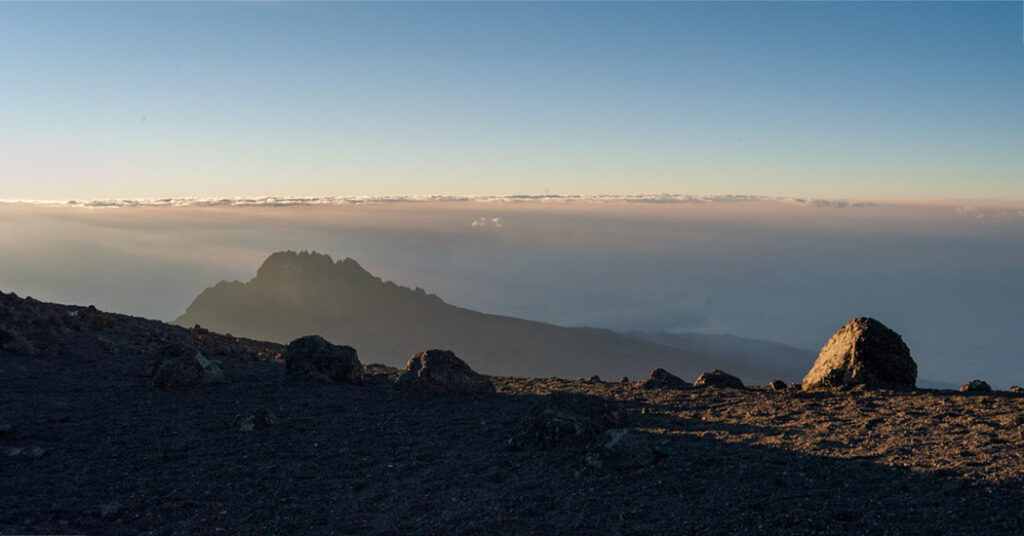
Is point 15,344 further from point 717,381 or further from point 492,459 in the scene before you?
point 717,381

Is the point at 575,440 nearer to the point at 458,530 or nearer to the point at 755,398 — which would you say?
the point at 458,530

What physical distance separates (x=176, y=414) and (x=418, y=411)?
5411mm

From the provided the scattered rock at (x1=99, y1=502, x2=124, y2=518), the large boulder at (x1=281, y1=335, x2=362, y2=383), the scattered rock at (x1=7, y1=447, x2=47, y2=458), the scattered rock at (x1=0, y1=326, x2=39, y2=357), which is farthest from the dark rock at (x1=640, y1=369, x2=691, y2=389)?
the scattered rock at (x1=0, y1=326, x2=39, y2=357)

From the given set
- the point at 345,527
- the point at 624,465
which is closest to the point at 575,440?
the point at 624,465

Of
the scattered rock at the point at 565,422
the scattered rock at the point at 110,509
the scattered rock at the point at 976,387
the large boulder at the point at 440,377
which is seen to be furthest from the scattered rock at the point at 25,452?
the scattered rock at the point at 976,387

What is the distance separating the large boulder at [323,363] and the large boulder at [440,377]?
180 cm

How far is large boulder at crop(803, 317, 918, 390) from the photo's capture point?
15.3 m

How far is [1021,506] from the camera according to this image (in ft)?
24.0

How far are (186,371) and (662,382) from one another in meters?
13.0

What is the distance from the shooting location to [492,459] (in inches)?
405

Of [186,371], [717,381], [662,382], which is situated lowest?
[662,382]

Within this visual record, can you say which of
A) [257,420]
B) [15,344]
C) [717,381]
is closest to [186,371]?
[257,420]

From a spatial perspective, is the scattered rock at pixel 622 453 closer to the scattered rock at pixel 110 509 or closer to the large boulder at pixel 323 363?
the scattered rock at pixel 110 509

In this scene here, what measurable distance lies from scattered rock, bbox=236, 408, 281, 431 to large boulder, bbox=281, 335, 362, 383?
3.75m
